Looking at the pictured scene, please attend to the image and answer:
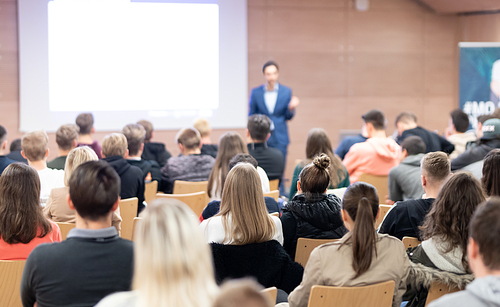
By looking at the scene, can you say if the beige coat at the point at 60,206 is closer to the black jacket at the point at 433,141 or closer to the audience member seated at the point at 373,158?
the audience member seated at the point at 373,158

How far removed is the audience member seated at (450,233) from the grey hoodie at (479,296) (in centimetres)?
74

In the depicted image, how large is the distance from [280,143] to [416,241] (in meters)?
4.00

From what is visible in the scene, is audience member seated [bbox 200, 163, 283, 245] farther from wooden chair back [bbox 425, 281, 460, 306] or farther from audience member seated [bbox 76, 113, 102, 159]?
audience member seated [bbox 76, 113, 102, 159]

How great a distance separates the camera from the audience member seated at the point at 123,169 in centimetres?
355

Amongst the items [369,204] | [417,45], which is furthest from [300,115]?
[369,204]

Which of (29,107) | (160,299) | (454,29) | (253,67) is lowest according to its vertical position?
(160,299)

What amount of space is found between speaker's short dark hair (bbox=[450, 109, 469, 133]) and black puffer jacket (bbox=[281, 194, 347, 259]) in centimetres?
359

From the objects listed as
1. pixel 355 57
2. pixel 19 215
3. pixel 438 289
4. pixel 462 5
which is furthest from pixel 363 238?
pixel 462 5

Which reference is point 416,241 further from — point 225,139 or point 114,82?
point 114,82

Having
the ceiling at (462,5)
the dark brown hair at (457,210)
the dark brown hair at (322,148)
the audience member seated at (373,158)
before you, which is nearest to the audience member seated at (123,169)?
the dark brown hair at (322,148)

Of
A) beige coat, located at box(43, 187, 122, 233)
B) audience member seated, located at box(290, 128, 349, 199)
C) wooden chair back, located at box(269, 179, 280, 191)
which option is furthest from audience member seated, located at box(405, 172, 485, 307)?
wooden chair back, located at box(269, 179, 280, 191)

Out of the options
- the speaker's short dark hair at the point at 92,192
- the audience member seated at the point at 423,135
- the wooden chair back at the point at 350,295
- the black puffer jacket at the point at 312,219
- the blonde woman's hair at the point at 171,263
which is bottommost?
the wooden chair back at the point at 350,295

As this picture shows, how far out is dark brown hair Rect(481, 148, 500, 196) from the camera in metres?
2.62

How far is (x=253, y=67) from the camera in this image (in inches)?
292
